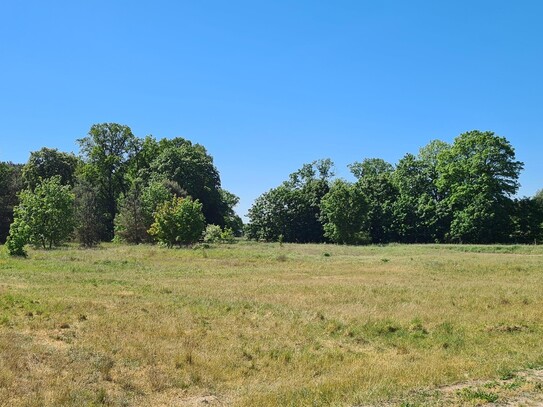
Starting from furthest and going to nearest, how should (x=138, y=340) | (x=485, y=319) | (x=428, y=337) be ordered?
(x=485, y=319) < (x=428, y=337) < (x=138, y=340)

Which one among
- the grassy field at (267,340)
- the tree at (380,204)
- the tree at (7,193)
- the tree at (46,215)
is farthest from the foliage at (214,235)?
the grassy field at (267,340)

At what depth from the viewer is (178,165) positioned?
279 feet

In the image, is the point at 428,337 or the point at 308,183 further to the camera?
the point at 308,183

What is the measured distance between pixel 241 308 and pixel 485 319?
9.51 m

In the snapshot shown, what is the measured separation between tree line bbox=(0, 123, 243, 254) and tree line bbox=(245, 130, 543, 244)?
49.2ft

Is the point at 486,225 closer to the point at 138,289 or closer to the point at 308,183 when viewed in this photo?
the point at 308,183

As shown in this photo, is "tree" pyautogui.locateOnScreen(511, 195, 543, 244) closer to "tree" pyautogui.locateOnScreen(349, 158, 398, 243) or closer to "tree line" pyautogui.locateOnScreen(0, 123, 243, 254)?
"tree" pyautogui.locateOnScreen(349, 158, 398, 243)

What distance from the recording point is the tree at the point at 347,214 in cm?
7700

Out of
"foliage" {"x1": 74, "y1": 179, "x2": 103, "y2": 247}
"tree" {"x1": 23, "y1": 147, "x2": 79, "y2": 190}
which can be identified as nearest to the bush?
"foliage" {"x1": 74, "y1": 179, "x2": 103, "y2": 247}

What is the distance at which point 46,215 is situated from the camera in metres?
59.0

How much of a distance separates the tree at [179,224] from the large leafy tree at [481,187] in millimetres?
41252

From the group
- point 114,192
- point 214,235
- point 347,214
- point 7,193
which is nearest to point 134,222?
point 214,235

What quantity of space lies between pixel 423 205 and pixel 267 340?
233 ft

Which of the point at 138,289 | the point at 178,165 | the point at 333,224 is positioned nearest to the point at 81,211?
the point at 178,165
